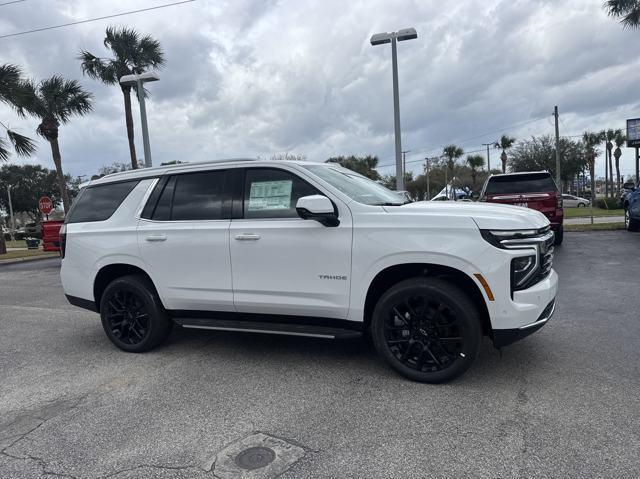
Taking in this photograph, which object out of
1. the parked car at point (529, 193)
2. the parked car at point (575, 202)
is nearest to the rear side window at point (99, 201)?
the parked car at point (529, 193)

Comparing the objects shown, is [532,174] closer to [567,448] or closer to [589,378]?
[589,378]

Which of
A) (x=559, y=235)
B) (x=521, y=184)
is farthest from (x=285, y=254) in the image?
(x=559, y=235)

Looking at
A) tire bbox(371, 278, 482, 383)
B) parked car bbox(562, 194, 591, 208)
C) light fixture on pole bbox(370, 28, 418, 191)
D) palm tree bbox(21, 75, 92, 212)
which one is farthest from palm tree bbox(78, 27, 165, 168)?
parked car bbox(562, 194, 591, 208)

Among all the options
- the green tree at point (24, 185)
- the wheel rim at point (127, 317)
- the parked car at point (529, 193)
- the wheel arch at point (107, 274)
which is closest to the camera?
the wheel rim at point (127, 317)

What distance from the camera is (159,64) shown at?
2356 cm

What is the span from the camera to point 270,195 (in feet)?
14.2

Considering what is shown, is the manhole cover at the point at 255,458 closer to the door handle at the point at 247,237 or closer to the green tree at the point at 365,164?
the door handle at the point at 247,237

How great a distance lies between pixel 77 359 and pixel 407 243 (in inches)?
140

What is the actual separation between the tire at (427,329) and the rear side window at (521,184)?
8214mm

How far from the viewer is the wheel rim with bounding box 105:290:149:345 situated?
4895 millimetres

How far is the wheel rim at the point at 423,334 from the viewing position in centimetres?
369

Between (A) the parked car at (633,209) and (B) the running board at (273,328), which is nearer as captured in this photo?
(B) the running board at (273,328)

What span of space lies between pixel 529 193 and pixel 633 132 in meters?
14.7

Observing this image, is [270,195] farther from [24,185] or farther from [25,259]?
[24,185]
